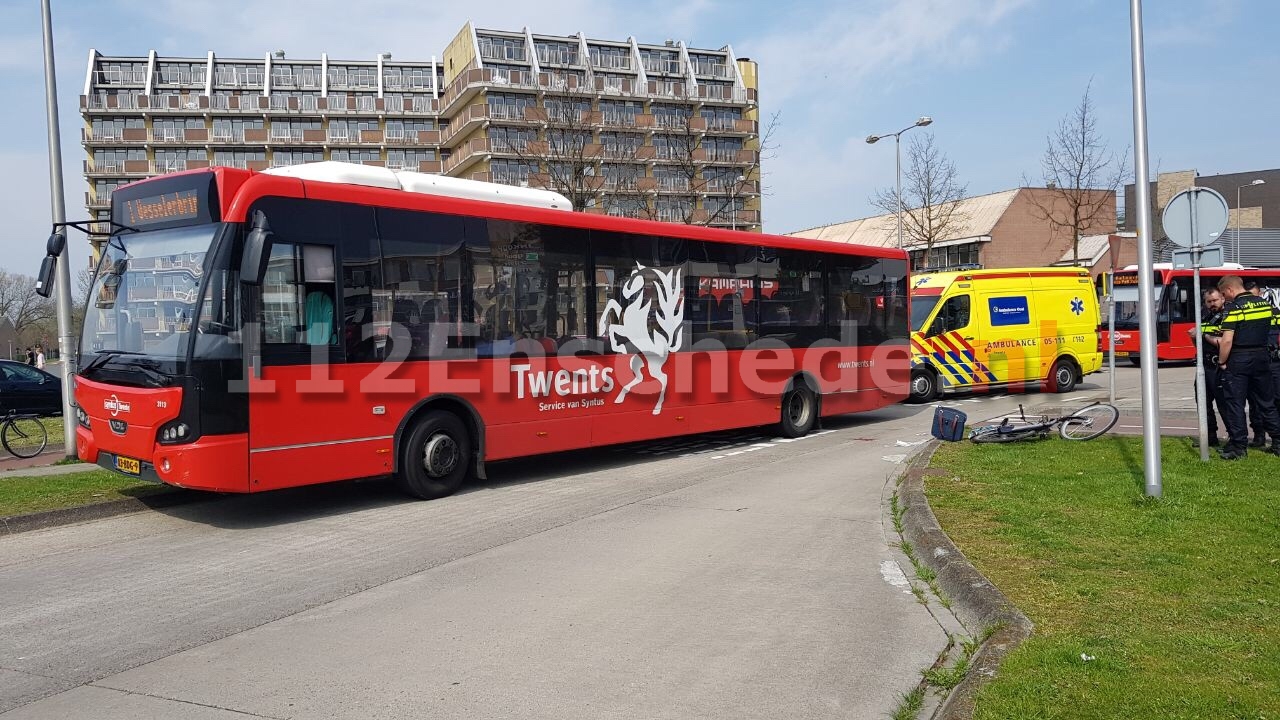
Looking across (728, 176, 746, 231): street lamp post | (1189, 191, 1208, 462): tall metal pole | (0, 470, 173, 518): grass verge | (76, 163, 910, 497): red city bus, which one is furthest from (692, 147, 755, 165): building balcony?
(0, 470, 173, 518): grass verge

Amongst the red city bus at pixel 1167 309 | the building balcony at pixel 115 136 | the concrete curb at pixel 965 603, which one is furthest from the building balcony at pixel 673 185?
the concrete curb at pixel 965 603

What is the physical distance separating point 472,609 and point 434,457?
419cm

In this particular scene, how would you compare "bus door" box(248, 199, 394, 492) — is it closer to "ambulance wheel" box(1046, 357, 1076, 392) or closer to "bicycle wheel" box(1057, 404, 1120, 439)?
"bicycle wheel" box(1057, 404, 1120, 439)

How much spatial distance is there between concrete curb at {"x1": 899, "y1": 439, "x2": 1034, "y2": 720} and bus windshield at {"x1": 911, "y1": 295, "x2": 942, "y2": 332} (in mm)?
12377

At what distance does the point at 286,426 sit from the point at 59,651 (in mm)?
3576

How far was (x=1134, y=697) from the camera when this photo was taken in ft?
13.4

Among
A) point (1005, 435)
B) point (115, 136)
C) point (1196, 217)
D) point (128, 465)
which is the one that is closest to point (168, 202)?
point (128, 465)

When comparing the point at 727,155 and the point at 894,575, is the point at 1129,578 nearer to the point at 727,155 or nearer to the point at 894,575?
the point at 894,575

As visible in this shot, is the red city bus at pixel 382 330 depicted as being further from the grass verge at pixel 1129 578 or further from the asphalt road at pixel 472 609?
the grass verge at pixel 1129 578

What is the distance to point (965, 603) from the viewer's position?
19.8 ft

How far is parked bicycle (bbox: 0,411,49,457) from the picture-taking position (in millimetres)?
14734

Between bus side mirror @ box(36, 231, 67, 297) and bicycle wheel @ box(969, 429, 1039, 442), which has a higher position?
bus side mirror @ box(36, 231, 67, 297)

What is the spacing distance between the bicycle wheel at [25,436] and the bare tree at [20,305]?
74.4m

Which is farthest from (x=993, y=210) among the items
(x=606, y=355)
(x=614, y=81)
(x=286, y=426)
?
(x=286, y=426)
